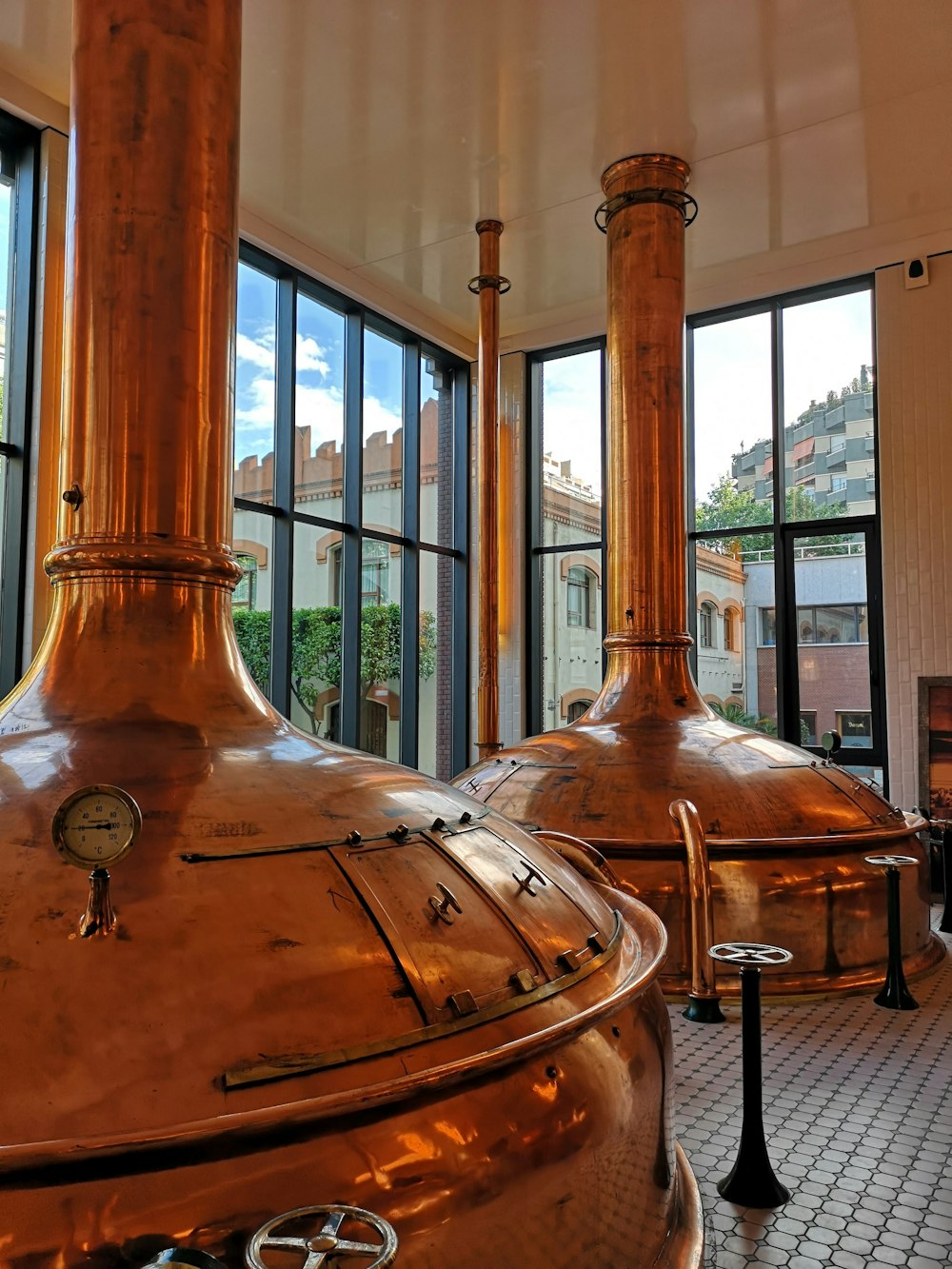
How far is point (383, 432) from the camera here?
8875 mm

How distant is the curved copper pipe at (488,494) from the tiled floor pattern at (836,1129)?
3.08 meters

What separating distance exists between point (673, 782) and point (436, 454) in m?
5.86

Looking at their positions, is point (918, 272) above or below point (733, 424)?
above

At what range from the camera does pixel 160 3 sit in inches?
91.3

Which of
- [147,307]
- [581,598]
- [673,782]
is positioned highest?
[147,307]

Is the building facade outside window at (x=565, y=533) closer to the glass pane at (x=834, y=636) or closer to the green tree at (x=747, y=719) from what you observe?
the green tree at (x=747, y=719)

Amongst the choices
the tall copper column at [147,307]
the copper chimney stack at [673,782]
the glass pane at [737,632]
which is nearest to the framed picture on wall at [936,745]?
the glass pane at [737,632]

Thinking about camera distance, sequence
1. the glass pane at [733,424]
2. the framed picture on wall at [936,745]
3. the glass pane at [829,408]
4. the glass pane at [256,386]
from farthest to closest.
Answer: the glass pane at [733,424] < the glass pane at [829,408] < the glass pane at [256,386] < the framed picture on wall at [936,745]

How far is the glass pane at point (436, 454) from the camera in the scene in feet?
30.7

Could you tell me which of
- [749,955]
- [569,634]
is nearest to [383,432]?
[569,634]

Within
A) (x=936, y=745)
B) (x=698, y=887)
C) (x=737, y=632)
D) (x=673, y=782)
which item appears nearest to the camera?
(x=698, y=887)

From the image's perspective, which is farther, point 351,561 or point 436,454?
point 436,454

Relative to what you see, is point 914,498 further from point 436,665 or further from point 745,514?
point 436,665

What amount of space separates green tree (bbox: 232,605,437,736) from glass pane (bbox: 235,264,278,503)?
1022 millimetres
